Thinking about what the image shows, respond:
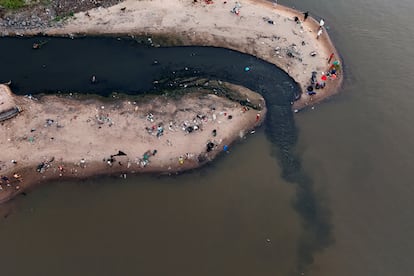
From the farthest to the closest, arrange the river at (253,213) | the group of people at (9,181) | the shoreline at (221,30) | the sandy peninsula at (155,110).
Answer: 1. the shoreline at (221,30)
2. the sandy peninsula at (155,110)
3. the group of people at (9,181)
4. the river at (253,213)

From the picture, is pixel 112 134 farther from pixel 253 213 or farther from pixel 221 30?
pixel 221 30

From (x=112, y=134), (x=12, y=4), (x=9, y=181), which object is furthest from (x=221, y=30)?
(x=9, y=181)

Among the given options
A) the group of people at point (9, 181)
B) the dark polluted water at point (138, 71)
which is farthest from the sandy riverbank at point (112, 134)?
the dark polluted water at point (138, 71)

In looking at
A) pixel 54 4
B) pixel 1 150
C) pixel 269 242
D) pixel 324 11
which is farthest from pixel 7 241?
pixel 324 11

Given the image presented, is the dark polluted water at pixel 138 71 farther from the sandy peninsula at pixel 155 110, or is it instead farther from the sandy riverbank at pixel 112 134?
the sandy riverbank at pixel 112 134

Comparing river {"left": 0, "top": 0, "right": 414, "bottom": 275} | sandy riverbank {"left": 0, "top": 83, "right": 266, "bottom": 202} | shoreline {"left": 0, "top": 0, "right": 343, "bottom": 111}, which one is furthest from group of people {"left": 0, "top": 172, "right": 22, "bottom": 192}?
shoreline {"left": 0, "top": 0, "right": 343, "bottom": 111}

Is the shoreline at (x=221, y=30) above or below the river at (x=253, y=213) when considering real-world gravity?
above
